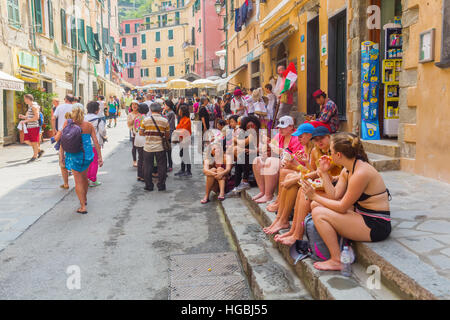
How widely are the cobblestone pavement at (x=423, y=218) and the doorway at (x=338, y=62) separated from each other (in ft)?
11.7

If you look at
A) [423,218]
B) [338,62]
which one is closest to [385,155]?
[423,218]

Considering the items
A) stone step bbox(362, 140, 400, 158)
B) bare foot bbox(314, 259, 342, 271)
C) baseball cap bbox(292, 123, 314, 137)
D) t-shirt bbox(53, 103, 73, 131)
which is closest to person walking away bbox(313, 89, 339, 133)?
stone step bbox(362, 140, 400, 158)

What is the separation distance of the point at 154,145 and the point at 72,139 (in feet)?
6.43

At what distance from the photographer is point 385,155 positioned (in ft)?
22.6

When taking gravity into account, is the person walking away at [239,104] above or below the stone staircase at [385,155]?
above

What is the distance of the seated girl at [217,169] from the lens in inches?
283

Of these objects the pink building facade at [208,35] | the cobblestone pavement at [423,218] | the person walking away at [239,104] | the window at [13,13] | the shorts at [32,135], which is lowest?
the cobblestone pavement at [423,218]

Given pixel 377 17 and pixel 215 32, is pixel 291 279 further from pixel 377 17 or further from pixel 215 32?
pixel 215 32

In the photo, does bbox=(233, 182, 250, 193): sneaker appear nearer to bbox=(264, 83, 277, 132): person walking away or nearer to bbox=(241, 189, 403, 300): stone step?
bbox=(241, 189, 403, 300): stone step

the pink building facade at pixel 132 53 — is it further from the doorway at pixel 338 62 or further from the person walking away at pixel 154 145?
the person walking away at pixel 154 145

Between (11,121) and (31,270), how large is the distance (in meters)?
11.5

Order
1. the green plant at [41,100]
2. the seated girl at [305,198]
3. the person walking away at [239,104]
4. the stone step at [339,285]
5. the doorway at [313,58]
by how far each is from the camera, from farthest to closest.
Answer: the green plant at [41,100]
the person walking away at [239,104]
the doorway at [313,58]
the seated girl at [305,198]
the stone step at [339,285]

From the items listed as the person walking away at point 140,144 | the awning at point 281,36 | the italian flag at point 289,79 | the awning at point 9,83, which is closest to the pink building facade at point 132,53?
the awning at point 9,83
